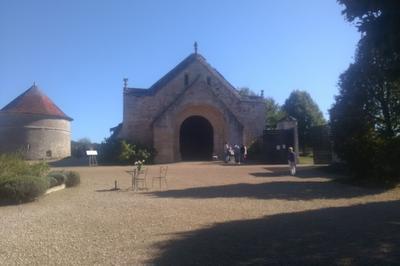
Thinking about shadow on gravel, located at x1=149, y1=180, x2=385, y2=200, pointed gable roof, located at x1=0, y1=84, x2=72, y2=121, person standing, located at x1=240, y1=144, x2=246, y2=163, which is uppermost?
pointed gable roof, located at x1=0, y1=84, x2=72, y2=121

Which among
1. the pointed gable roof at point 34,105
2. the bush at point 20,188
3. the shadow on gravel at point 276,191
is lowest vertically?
the shadow on gravel at point 276,191

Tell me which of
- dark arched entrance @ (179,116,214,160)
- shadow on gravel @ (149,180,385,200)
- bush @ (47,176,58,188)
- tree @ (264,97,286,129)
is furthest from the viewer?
tree @ (264,97,286,129)

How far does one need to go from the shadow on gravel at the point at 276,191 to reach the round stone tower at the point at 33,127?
29.8 metres

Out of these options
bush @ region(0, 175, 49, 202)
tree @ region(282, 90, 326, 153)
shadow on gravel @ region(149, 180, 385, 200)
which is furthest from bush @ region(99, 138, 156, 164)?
tree @ region(282, 90, 326, 153)

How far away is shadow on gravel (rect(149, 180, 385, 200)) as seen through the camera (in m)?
14.1

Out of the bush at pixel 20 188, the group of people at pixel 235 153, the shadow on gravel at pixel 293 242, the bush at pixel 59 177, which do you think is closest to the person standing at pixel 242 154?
the group of people at pixel 235 153

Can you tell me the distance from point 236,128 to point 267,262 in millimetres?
26720

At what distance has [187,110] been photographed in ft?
109

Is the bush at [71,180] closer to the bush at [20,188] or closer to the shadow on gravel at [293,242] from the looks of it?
the bush at [20,188]

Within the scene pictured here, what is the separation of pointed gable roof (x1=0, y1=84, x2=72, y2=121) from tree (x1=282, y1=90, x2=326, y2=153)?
29.5m

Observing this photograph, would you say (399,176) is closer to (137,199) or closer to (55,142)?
(137,199)

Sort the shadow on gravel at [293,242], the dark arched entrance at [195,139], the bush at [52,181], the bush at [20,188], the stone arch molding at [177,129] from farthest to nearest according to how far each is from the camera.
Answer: the dark arched entrance at [195,139] → the stone arch molding at [177,129] → the bush at [52,181] → the bush at [20,188] → the shadow on gravel at [293,242]

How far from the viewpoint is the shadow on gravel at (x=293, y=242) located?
6.66 m

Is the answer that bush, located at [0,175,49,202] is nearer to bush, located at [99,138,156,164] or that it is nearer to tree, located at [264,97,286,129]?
bush, located at [99,138,156,164]
